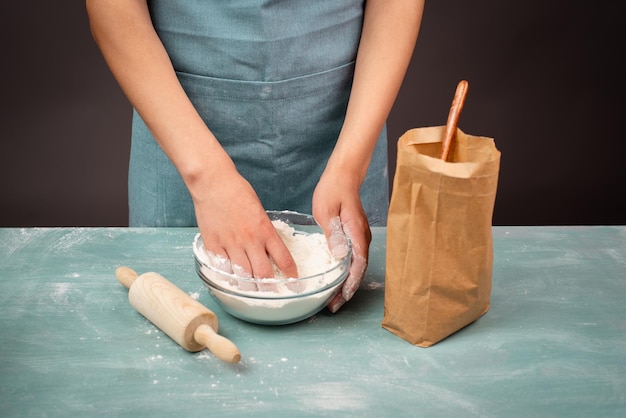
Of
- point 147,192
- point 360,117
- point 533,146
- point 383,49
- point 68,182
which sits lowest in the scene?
point 68,182

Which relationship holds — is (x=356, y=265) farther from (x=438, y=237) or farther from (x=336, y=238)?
(x=438, y=237)

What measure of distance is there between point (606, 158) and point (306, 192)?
6.20 ft

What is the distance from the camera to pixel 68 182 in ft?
9.92

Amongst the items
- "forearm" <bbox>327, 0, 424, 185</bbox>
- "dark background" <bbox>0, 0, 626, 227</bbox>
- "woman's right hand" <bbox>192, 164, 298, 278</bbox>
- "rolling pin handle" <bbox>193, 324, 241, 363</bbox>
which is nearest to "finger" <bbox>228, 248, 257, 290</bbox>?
"woman's right hand" <bbox>192, 164, 298, 278</bbox>

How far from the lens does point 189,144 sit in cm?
126

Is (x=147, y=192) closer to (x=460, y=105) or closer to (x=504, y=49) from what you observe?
(x=460, y=105)

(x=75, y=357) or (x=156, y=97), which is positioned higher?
(x=156, y=97)

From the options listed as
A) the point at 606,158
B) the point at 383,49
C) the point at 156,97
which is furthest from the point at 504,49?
the point at 156,97

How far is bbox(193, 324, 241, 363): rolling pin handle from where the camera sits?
39.5 inches

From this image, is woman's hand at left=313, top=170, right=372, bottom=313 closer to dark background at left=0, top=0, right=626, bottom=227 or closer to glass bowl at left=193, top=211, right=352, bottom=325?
glass bowl at left=193, top=211, right=352, bottom=325

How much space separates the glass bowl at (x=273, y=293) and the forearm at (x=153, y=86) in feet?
0.60

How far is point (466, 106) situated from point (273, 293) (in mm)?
2047

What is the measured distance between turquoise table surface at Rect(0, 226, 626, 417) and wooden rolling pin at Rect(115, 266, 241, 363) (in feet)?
0.08

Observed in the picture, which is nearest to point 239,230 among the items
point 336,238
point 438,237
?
point 336,238
